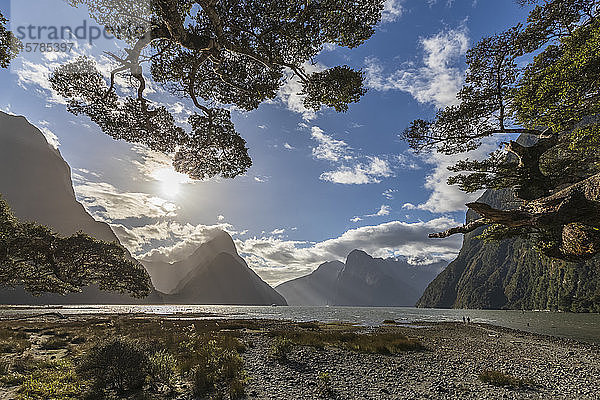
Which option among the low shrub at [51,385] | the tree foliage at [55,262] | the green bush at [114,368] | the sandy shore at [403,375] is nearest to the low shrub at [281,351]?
the sandy shore at [403,375]

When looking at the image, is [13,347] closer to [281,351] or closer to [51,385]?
[51,385]

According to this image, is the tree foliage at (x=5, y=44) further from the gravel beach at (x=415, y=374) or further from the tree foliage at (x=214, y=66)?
the gravel beach at (x=415, y=374)

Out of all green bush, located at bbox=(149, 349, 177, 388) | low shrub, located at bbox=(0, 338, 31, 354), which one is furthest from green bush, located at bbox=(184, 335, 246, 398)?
low shrub, located at bbox=(0, 338, 31, 354)

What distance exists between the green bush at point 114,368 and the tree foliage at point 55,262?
8529mm

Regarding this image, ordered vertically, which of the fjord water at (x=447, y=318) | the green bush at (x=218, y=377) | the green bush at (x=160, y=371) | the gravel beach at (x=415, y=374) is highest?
the green bush at (x=160, y=371)

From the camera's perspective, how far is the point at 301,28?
332 inches

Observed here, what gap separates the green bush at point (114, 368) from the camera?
8.09m

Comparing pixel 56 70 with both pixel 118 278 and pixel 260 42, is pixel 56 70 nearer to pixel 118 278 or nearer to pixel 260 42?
pixel 260 42

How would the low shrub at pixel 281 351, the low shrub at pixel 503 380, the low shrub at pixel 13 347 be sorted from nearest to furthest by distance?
1. the low shrub at pixel 503 380
2. the low shrub at pixel 281 351
3. the low shrub at pixel 13 347

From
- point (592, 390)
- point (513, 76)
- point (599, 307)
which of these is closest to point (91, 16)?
point (513, 76)

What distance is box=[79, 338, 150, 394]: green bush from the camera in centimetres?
809

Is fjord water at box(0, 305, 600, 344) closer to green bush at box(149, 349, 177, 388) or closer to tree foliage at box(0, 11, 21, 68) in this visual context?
green bush at box(149, 349, 177, 388)

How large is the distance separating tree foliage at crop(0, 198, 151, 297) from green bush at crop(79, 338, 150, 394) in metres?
8.53

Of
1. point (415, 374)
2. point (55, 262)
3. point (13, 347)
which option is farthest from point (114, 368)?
point (13, 347)
